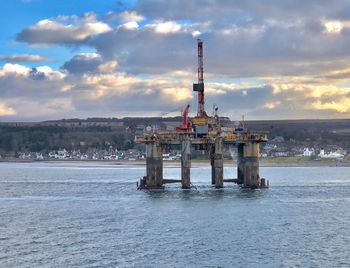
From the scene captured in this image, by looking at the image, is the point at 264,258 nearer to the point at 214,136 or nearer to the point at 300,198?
the point at 300,198

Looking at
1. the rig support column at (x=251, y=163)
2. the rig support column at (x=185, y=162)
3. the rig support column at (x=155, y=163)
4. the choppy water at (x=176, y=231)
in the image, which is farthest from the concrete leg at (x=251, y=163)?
the rig support column at (x=155, y=163)

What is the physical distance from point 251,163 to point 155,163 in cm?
1398

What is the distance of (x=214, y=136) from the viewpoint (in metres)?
111

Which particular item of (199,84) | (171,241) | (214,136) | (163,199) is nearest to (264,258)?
(171,241)

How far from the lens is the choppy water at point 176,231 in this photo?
5312cm

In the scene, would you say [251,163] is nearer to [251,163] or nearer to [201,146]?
[251,163]

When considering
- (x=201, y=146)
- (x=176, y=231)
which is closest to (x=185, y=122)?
(x=201, y=146)

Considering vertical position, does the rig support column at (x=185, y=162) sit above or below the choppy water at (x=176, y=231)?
above

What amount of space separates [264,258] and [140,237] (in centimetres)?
1295

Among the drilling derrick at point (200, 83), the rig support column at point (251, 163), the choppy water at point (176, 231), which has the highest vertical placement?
the drilling derrick at point (200, 83)

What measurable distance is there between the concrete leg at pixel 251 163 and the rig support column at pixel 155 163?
12407 mm

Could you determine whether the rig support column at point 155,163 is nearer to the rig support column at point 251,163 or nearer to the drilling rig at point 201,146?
the drilling rig at point 201,146

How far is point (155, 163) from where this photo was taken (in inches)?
4328

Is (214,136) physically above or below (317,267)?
above
